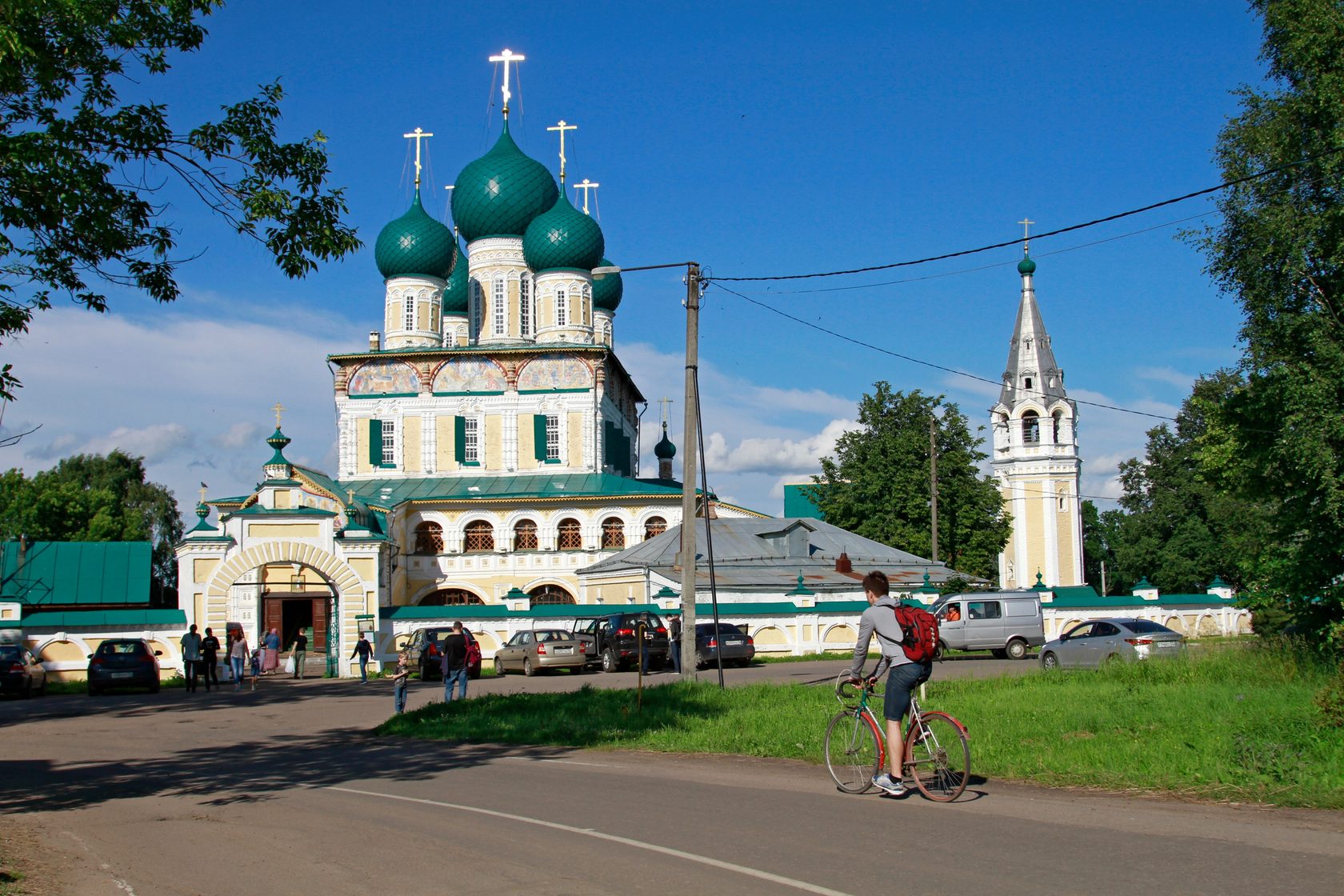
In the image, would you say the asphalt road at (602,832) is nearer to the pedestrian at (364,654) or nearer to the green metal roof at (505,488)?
the pedestrian at (364,654)

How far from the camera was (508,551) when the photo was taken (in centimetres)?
4756

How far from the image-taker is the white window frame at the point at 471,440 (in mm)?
49812

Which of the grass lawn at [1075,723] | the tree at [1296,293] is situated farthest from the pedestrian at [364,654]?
the tree at [1296,293]

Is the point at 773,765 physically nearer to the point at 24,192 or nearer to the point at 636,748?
the point at 636,748

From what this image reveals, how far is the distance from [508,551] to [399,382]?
28.2 ft

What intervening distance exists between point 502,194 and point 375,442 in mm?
11432

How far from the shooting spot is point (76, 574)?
38.0 meters

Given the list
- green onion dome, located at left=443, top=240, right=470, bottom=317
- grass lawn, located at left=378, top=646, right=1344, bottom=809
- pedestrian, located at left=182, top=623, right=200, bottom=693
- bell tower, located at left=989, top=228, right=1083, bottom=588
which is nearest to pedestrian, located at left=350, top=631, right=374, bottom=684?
pedestrian, located at left=182, top=623, right=200, bottom=693

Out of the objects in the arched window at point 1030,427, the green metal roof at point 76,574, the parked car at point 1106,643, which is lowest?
the parked car at point 1106,643

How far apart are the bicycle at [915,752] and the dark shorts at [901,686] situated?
0.43 feet

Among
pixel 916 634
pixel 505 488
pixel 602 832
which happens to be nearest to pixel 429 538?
pixel 505 488

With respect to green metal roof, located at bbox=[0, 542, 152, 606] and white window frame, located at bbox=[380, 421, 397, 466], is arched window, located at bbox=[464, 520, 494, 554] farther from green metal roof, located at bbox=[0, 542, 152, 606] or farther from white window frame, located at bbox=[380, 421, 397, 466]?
green metal roof, located at bbox=[0, 542, 152, 606]

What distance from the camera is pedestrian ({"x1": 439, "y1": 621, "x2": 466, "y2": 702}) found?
19.8 m

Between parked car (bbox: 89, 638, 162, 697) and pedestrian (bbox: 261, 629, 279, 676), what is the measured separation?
15.1ft
